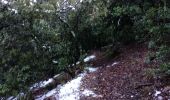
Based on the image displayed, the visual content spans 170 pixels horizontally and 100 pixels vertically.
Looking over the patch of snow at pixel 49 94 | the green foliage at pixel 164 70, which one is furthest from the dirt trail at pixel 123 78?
the patch of snow at pixel 49 94

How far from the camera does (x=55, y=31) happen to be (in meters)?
15.4

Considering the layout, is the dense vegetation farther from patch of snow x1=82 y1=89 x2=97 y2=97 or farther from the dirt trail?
patch of snow x1=82 y1=89 x2=97 y2=97

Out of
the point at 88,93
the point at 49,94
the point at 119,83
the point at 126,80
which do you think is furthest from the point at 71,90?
the point at 126,80

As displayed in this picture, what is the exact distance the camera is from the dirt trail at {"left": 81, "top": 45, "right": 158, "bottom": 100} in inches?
439

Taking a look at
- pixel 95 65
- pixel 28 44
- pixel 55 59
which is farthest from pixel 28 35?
pixel 95 65

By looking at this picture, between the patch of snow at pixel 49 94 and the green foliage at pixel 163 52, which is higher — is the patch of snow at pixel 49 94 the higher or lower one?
the lower one

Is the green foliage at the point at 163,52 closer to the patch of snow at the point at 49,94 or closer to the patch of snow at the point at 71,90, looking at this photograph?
the patch of snow at the point at 71,90

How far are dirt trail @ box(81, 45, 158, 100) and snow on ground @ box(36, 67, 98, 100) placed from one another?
286 millimetres

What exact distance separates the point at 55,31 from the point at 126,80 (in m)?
4.74

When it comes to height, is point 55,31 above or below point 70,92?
above

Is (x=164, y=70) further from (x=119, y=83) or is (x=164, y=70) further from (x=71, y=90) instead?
(x=71, y=90)

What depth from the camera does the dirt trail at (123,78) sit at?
11.1 metres

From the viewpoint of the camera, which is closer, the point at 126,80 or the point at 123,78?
the point at 126,80

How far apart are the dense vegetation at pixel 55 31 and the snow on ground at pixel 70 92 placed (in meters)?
0.91
